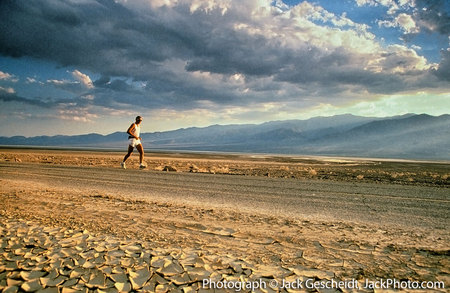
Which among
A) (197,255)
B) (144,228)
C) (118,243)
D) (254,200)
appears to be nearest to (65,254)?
(118,243)

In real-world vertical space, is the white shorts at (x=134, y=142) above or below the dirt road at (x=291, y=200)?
A: above

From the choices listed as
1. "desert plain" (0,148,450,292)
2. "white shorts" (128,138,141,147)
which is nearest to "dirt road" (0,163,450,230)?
"desert plain" (0,148,450,292)

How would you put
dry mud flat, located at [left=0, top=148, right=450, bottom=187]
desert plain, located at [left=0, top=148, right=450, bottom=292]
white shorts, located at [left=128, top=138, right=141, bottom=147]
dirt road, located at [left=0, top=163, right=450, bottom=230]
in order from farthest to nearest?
dry mud flat, located at [left=0, top=148, right=450, bottom=187] < white shorts, located at [left=128, top=138, right=141, bottom=147] < dirt road, located at [left=0, top=163, right=450, bottom=230] < desert plain, located at [left=0, top=148, right=450, bottom=292]

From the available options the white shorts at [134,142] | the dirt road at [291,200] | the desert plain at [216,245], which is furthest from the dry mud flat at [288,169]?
the desert plain at [216,245]

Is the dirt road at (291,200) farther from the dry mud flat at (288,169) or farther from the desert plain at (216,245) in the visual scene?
the dry mud flat at (288,169)

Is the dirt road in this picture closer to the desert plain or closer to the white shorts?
the desert plain

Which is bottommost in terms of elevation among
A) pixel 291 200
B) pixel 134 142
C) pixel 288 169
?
pixel 288 169

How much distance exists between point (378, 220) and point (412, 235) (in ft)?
3.44

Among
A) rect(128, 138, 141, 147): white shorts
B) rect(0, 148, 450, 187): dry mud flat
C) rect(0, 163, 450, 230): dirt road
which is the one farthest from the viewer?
rect(0, 148, 450, 187): dry mud flat

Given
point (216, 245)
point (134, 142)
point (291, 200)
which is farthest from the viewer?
point (134, 142)

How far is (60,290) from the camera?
2893mm

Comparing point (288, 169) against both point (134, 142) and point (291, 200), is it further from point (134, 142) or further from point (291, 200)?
point (291, 200)

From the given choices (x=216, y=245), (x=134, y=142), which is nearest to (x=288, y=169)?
(x=134, y=142)

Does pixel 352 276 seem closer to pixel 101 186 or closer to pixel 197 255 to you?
pixel 197 255
